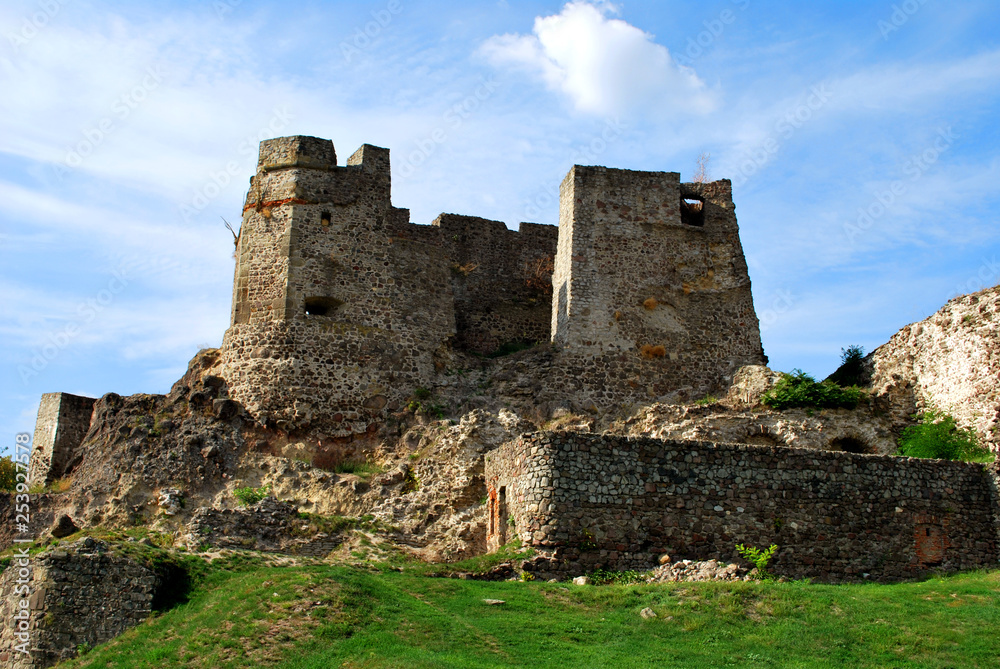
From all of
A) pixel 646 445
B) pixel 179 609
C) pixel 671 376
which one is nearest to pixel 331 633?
pixel 179 609

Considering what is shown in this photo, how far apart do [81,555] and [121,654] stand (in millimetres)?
1766

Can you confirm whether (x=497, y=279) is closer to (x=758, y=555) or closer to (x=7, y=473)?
(x=758, y=555)

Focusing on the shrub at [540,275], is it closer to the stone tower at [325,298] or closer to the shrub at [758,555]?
the stone tower at [325,298]

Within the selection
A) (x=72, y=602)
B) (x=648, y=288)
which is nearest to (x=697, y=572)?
(x=72, y=602)

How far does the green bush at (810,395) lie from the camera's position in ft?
76.3

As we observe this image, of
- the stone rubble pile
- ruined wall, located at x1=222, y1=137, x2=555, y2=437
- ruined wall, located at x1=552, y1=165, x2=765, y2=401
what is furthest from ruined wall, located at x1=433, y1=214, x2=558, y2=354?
the stone rubble pile

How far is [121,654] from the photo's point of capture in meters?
14.9

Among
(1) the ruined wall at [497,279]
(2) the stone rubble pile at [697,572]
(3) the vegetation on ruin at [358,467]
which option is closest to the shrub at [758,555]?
(2) the stone rubble pile at [697,572]

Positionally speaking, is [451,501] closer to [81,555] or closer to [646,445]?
[646,445]

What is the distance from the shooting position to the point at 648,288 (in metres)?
27.2

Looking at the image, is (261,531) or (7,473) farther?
(7,473)

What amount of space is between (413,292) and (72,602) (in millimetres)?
12710

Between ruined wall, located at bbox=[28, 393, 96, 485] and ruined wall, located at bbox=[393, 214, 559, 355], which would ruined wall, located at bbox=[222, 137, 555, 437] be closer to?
ruined wall, located at bbox=[393, 214, 559, 355]

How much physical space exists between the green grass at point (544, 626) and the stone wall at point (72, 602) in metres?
0.35
